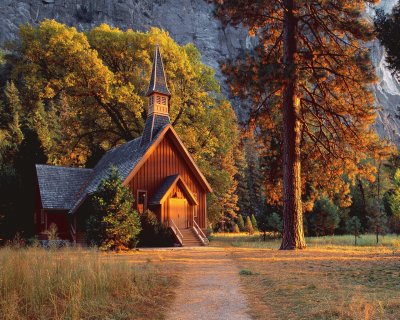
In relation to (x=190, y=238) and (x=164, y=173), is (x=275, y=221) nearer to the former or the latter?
(x=190, y=238)

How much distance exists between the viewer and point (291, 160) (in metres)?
15.8

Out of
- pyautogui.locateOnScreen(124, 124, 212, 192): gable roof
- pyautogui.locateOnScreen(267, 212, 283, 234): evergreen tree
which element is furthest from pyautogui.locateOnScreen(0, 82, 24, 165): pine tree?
pyautogui.locateOnScreen(267, 212, 283, 234): evergreen tree

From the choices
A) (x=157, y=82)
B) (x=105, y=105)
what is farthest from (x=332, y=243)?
(x=105, y=105)

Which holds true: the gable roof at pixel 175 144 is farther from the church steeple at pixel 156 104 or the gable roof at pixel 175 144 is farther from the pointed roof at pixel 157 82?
the pointed roof at pixel 157 82

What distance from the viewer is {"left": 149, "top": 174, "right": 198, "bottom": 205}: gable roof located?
22745mm

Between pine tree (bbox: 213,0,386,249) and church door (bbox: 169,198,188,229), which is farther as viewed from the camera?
church door (bbox: 169,198,188,229)

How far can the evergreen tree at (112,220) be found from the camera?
17094 millimetres

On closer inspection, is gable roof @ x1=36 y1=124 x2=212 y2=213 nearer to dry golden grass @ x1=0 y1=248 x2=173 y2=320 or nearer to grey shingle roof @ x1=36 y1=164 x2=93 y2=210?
grey shingle roof @ x1=36 y1=164 x2=93 y2=210

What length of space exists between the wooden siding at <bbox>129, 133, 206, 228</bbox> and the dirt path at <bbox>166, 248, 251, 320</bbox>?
41.1 feet

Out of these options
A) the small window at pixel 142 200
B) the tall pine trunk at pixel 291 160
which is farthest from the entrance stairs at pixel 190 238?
the tall pine trunk at pixel 291 160

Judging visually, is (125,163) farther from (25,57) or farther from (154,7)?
(154,7)

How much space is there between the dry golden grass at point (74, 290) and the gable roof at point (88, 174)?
14.1m

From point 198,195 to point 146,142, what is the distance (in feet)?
17.0

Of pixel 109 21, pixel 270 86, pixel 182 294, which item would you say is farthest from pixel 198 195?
pixel 109 21
